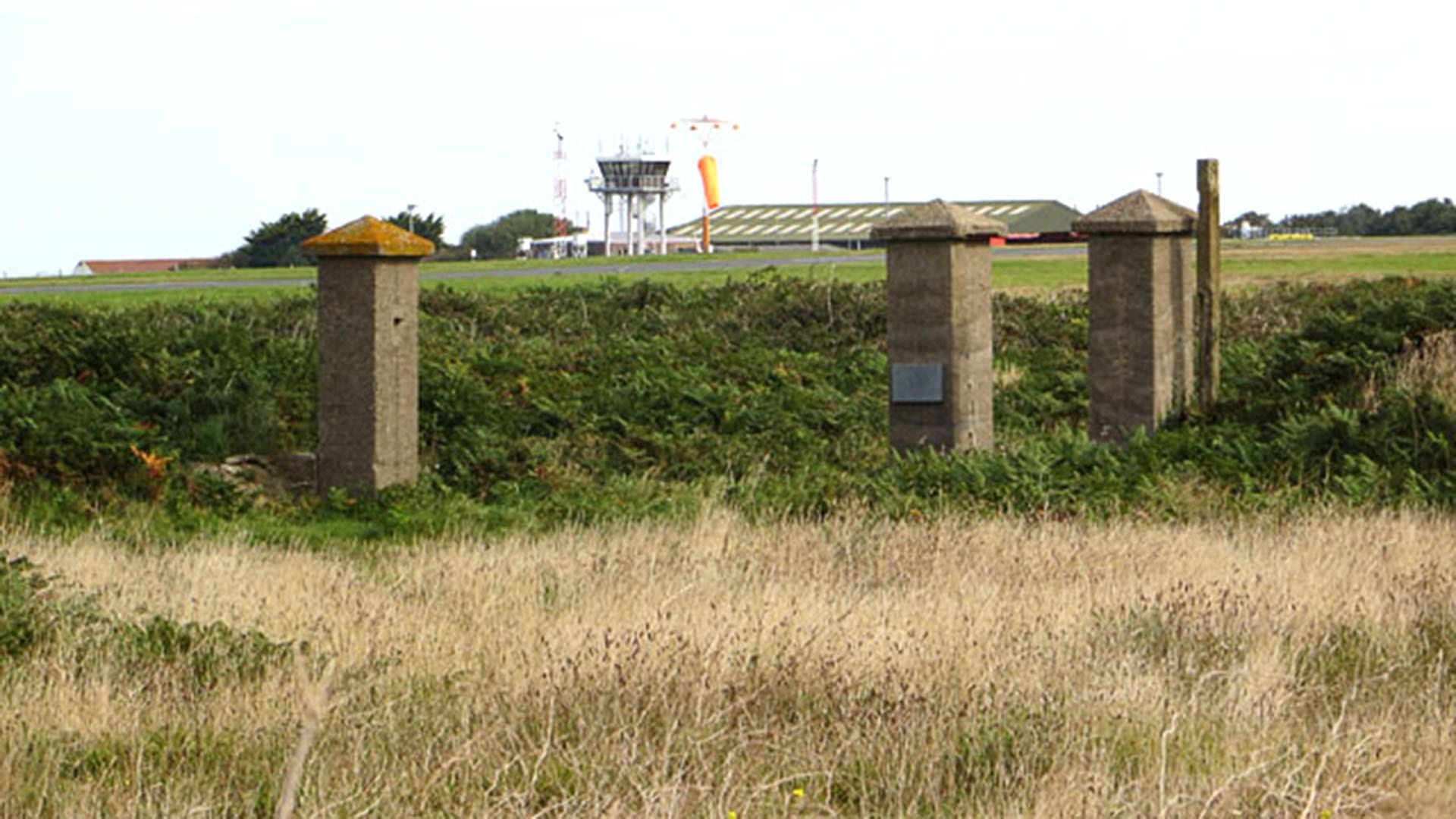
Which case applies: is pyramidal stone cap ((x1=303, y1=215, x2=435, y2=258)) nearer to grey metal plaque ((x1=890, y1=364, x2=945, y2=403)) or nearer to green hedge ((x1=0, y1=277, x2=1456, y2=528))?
green hedge ((x1=0, y1=277, x2=1456, y2=528))

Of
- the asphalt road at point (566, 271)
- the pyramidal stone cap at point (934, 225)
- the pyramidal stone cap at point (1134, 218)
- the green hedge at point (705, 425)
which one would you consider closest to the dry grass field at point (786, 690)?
the green hedge at point (705, 425)

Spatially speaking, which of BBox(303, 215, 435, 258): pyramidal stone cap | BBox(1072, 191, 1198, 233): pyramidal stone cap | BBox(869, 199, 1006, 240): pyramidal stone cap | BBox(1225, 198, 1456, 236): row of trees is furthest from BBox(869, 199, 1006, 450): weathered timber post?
BBox(1225, 198, 1456, 236): row of trees

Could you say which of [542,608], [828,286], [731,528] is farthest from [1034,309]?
[542,608]

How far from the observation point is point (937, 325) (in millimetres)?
11922

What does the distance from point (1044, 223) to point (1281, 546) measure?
82.7m

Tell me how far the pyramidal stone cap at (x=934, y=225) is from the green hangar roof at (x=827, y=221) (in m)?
72.9

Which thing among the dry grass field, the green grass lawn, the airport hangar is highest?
the airport hangar

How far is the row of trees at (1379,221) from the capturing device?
7612cm

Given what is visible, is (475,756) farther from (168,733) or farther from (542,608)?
(542,608)

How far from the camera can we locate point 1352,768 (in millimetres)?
4672

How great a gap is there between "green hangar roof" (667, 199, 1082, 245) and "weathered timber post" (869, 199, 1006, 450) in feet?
239

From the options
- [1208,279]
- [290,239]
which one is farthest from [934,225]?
[290,239]

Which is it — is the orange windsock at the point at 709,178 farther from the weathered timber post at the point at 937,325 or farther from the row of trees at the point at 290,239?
the weathered timber post at the point at 937,325

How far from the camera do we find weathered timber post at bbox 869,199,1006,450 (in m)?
11.9
